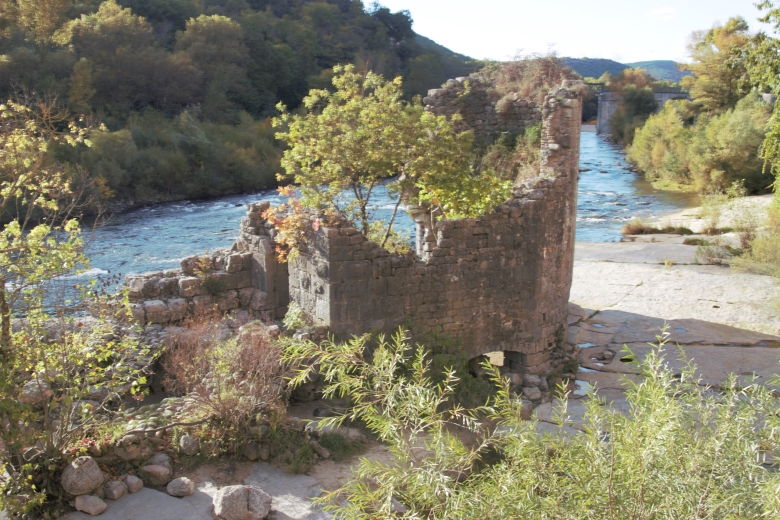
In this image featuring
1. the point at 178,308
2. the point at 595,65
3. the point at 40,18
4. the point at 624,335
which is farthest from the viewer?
the point at 595,65

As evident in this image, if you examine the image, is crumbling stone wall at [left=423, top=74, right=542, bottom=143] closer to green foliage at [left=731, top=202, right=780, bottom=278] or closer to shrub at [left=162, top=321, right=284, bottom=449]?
green foliage at [left=731, top=202, right=780, bottom=278]

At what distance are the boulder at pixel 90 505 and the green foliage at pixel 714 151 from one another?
29485 mm

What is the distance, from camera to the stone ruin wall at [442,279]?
9141 millimetres

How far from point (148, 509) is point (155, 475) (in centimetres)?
51

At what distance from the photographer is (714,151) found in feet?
110

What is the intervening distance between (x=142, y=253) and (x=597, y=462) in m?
16.3

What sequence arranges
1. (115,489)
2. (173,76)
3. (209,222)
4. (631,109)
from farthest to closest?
1. (631,109)
2. (173,76)
3. (209,222)
4. (115,489)

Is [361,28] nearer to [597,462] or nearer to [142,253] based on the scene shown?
[142,253]

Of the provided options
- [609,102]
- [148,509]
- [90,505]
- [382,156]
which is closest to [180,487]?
[148,509]

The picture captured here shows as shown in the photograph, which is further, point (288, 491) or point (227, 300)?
point (227, 300)

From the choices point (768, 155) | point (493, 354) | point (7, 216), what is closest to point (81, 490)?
point (493, 354)

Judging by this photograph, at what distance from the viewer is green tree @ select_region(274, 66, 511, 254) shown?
1014 cm

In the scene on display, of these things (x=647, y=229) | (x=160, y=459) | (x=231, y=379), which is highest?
(x=231, y=379)

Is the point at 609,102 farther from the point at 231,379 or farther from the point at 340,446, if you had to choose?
the point at 231,379
